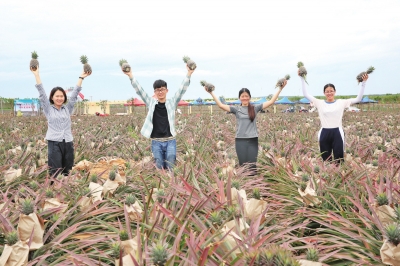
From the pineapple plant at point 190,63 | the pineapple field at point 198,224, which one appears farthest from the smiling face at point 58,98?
the pineapple plant at point 190,63

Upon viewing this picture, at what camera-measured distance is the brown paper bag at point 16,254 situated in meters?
2.44

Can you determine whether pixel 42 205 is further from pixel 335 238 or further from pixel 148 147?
pixel 148 147

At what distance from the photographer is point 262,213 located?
2.77m

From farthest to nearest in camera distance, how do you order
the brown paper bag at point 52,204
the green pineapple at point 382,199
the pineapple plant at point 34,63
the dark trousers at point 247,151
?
1. the dark trousers at point 247,151
2. the pineapple plant at point 34,63
3. the brown paper bag at point 52,204
4. the green pineapple at point 382,199

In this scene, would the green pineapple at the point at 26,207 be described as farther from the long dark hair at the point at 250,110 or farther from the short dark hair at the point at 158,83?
the long dark hair at the point at 250,110

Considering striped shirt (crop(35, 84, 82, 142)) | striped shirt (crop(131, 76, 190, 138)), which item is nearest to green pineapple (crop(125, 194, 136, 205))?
striped shirt (crop(131, 76, 190, 138))

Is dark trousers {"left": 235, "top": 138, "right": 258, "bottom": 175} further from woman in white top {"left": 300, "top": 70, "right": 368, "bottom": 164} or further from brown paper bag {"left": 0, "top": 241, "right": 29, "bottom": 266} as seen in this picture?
brown paper bag {"left": 0, "top": 241, "right": 29, "bottom": 266}

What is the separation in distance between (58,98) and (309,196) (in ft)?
11.6

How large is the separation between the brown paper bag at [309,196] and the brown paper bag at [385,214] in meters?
0.79

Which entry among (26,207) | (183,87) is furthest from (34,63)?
(26,207)

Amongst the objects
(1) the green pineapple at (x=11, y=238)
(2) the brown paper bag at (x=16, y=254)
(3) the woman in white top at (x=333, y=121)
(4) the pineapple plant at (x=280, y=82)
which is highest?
(4) the pineapple plant at (x=280, y=82)

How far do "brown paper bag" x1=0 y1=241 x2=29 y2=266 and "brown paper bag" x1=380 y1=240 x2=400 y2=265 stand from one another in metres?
2.30

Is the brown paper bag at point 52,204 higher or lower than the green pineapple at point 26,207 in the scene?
lower

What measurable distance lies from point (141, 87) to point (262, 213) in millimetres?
3284
